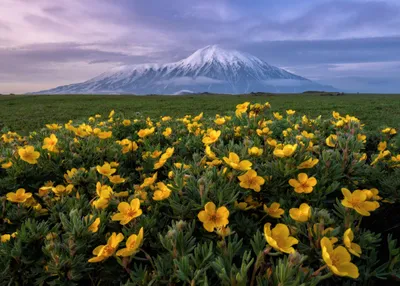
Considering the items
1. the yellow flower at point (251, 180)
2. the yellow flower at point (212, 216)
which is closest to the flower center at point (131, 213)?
the yellow flower at point (212, 216)

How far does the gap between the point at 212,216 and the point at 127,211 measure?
1.34ft

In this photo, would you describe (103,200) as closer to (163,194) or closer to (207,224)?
(163,194)

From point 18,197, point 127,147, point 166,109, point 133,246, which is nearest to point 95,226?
point 133,246

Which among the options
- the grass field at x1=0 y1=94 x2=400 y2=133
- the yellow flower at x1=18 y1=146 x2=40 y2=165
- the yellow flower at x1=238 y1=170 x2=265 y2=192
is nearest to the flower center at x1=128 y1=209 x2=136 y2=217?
the yellow flower at x1=238 y1=170 x2=265 y2=192

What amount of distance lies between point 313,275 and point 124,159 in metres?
2.05

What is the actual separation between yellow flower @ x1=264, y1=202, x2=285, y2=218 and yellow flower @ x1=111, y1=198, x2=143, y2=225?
2.15 ft

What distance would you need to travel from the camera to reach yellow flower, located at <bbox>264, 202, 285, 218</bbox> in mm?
1668

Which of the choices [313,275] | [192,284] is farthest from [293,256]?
[192,284]

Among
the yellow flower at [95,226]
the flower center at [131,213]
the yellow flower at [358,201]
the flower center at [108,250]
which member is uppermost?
the yellow flower at [358,201]

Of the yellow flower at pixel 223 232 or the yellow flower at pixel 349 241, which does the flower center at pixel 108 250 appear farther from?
the yellow flower at pixel 349 241

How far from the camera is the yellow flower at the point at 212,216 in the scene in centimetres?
140

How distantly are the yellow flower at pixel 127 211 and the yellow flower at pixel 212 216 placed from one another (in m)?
0.30

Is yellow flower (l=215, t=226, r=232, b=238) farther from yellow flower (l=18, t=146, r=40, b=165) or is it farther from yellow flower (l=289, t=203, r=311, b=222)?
yellow flower (l=18, t=146, r=40, b=165)

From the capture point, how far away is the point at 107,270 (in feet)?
4.81
